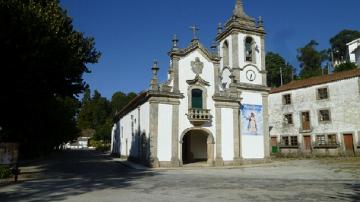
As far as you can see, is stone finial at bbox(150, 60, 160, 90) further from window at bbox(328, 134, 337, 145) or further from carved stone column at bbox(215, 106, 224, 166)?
window at bbox(328, 134, 337, 145)

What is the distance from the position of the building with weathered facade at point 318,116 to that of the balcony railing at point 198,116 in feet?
56.0

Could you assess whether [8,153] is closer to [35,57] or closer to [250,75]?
[35,57]

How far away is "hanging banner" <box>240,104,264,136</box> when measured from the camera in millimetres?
29375

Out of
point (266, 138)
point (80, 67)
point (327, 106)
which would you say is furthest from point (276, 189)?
point (327, 106)

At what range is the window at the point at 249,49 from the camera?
3155 cm

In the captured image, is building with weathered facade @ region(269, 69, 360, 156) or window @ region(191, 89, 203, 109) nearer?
window @ region(191, 89, 203, 109)

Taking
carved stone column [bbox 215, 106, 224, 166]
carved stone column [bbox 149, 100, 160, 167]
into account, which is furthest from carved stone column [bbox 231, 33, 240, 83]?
carved stone column [bbox 149, 100, 160, 167]

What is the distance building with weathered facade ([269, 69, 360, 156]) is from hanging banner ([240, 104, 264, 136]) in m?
11.6

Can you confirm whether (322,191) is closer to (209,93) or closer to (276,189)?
(276,189)

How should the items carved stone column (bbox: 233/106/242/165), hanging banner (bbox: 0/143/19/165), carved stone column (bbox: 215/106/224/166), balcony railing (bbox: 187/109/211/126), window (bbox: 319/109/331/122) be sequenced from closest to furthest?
hanging banner (bbox: 0/143/19/165) < balcony railing (bbox: 187/109/211/126) < carved stone column (bbox: 215/106/224/166) < carved stone column (bbox: 233/106/242/165) < window (bbox: 319/109/331/122)

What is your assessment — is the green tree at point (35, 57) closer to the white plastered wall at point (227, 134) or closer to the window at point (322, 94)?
the white plastered wall at point (227, 134)

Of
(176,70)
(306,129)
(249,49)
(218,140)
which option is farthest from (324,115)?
(176,70)

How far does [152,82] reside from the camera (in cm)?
2622

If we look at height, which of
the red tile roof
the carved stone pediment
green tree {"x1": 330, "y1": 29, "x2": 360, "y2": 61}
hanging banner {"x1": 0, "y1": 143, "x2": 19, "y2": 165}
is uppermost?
green tree {"x1": 330, "y1": 29, "x2": 360, "y2": 61}
